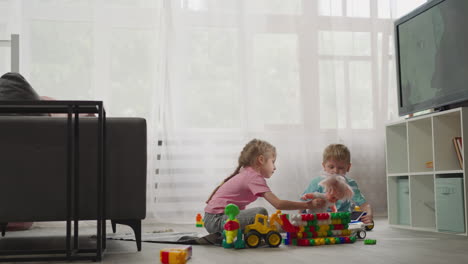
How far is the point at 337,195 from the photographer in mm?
2479

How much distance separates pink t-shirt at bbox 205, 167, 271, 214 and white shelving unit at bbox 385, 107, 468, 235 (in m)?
1.09

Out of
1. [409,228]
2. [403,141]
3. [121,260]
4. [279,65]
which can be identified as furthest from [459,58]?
[121,260]

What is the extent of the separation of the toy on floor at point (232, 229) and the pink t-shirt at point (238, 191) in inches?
9.0

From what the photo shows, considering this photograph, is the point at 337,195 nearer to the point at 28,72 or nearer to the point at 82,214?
the point at 82,214

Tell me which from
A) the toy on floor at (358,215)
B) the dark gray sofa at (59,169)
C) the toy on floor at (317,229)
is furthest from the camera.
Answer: the toy on floor at (358,215)

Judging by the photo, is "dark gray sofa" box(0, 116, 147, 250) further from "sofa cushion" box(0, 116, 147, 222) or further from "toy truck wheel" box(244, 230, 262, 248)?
"toy truck wheel" box(244, 230, 262, 248)

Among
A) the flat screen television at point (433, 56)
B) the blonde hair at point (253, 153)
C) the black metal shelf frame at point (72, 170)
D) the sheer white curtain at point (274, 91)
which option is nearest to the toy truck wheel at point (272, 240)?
the blonde hair at point (253, 153)

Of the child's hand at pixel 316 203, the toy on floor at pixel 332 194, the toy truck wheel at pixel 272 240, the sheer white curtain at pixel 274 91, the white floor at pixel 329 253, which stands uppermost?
the sheer white curtain at pixel 274 91

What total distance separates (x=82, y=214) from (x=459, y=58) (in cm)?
212

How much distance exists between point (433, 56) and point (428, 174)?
0.70 metres

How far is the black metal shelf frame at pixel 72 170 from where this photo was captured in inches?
73.3

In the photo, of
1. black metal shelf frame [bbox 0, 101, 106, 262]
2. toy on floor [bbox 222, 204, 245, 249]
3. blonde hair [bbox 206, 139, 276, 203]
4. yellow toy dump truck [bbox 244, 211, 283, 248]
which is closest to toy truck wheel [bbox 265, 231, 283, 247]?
yellow toy dump truck [bbox 244, 211, 283, 248]

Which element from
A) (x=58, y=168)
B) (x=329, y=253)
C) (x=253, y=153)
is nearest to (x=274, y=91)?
(x=253, y=153)

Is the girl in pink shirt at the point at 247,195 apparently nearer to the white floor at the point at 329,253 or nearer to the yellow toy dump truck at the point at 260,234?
the yellow toy dump truck at the point at 260,234
